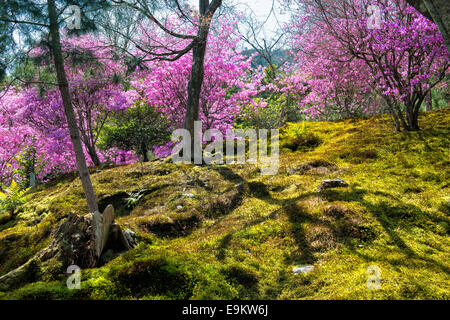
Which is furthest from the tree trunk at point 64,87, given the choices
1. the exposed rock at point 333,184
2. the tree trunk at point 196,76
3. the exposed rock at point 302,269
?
the exposed rock at point 333,184

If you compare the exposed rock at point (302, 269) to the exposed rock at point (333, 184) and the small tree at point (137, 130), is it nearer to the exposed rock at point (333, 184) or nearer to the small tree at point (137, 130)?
the exposed rock at point (333, 184)

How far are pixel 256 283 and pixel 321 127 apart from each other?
7.51 metres

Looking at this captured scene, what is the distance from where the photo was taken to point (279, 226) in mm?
4027

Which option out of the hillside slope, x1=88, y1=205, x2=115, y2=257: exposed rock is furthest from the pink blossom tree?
x1=88, y1=205, x2=115, y2=257: exposed rock

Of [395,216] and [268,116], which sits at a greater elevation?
[268,116]

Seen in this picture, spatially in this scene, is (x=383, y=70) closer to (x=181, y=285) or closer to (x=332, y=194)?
(x=332, y=194)

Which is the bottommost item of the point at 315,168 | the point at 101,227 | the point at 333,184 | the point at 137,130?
the point at 101,227

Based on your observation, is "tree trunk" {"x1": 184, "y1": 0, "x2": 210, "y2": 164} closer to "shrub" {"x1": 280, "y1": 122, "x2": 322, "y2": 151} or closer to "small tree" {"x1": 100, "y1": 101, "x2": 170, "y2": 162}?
"shrub" {"x1": 280, "y1": 122, "x2": 322, "y2": 151}

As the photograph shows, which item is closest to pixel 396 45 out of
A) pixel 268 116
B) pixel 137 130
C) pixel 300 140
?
pixel 300 140

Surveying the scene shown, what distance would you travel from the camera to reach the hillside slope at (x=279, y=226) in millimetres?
2535

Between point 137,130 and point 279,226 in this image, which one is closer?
point 279,226

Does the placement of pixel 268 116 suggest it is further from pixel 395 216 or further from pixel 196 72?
pixel 395 216

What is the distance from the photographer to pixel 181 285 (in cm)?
255
